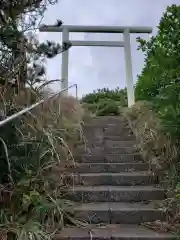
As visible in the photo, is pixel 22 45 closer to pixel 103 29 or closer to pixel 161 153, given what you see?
pixel 161 153

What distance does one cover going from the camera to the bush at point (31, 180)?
2.60m

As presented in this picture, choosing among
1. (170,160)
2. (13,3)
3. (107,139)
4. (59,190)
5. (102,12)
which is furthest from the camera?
(102,12)

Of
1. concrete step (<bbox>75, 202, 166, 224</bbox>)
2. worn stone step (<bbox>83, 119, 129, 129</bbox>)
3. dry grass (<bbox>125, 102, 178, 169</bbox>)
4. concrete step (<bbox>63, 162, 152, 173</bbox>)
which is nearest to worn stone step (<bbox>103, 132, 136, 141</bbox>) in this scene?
dry grass (<bbox>125, 102, 178, 169</bbox>)

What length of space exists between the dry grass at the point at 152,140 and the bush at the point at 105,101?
5.56 ft

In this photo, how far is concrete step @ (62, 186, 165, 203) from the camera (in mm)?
3398

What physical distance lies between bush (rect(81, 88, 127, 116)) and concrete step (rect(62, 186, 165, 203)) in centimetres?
378

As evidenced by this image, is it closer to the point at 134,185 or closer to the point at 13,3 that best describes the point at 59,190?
the point at 134,185

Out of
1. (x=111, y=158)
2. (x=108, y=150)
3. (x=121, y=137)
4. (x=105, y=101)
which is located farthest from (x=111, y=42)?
(x=111, y=158)

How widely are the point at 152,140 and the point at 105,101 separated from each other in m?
3.59

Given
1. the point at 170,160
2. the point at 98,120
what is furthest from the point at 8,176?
the point at 98,120

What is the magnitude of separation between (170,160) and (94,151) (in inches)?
52.1

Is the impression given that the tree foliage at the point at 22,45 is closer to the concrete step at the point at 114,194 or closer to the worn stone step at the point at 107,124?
the concrete step at the point at 114,194

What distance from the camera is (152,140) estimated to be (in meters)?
4.24

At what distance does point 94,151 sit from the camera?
15.4 ft
